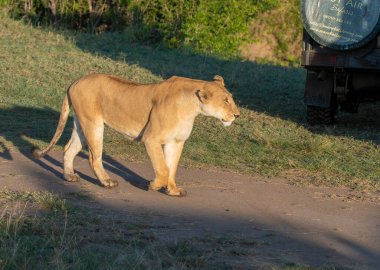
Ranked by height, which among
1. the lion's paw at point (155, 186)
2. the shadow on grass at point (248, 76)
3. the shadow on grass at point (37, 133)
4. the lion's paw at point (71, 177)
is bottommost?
the shadow on grass at point (248, 76)

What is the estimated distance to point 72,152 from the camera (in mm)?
8344

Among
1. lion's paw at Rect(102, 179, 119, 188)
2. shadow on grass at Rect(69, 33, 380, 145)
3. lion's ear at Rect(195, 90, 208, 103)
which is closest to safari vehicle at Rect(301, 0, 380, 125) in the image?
shadow on grass at Rect(69, 33, 380, 145)

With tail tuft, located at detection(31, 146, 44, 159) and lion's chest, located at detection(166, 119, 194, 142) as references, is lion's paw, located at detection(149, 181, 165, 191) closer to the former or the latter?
lion's chest, located at detection(166, 119, 194, 142)

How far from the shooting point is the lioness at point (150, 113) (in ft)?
24.7

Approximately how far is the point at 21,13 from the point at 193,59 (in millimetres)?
6419

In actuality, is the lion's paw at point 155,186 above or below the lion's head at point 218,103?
below

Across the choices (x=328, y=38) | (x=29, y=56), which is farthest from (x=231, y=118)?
(x=29, y=56)

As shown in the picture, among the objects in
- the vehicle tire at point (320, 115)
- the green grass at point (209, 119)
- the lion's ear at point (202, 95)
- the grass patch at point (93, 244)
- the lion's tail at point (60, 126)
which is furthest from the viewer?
the vehicle tire at point (320, 115)

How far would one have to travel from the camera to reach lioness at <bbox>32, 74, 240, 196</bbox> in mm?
7523

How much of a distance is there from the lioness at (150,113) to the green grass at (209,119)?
150 cm

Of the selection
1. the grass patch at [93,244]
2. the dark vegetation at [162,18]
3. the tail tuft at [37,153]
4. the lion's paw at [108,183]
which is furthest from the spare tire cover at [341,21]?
the dark vegetation at [162,18]

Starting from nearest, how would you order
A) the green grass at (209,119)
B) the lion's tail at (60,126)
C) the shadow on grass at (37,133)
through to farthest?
the lion's tail at (60,126)
the shadow on grass at (37,133)
the green grass at (209,119)

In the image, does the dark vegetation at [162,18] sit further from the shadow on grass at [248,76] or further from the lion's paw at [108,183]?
the lion's paw at [108,183]

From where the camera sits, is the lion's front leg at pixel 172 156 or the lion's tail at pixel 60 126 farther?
the lion's tail at pixel 60 126
